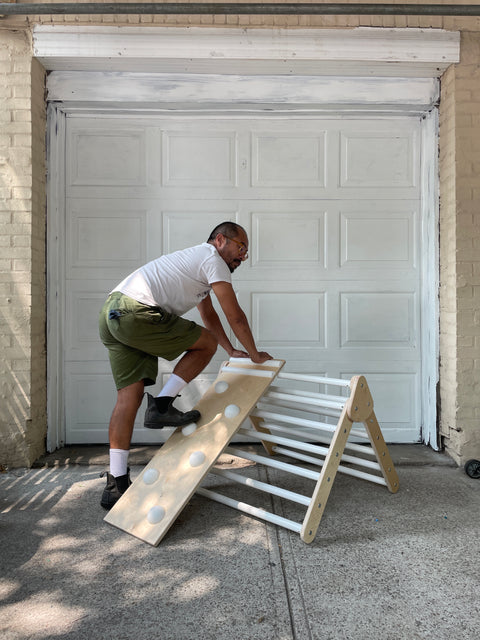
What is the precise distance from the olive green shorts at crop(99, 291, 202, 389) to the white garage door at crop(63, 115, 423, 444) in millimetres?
1022

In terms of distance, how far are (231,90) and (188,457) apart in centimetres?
290

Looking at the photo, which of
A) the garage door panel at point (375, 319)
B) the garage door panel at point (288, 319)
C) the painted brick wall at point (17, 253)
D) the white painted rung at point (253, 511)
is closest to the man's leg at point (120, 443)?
the white painted rung at point (253, 511)

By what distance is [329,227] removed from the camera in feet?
12.4

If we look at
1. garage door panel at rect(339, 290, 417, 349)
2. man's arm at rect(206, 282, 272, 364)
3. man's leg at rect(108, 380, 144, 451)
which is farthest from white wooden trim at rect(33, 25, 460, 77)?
man's leg at rect(108, 380, 144, 451)

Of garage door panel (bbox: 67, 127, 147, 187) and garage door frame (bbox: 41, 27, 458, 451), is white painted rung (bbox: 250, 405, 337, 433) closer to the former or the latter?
garage door frame (bbox: 41, 27, 458, 451)

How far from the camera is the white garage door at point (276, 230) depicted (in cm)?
372

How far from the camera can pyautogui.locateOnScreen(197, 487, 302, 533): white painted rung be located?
2.20 meters

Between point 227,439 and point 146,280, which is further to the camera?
point 146,280

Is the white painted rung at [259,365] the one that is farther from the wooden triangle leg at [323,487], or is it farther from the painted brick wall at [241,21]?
the painted brick wall at [241,21]

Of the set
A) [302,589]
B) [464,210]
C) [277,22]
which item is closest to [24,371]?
[302,589]

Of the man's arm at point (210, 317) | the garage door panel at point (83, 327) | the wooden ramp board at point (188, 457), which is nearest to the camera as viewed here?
the wooden ramp board at point (188, 457)

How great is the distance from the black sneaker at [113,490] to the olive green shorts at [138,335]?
1.77 feet

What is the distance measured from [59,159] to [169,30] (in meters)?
1.34

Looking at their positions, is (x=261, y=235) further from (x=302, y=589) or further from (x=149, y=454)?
(x=302, y=589)
